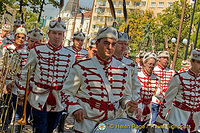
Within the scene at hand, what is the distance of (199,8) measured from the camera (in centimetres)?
3972

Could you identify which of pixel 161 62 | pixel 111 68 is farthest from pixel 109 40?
pixel 161 62

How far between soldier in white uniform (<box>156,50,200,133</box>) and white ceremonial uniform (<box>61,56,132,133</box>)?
225cm

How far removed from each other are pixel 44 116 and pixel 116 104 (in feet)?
8.14

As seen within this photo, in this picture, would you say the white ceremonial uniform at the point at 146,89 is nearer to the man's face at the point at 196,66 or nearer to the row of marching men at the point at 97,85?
the row of marching men at the point at 97,85

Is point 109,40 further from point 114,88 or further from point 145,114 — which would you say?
point 145,114

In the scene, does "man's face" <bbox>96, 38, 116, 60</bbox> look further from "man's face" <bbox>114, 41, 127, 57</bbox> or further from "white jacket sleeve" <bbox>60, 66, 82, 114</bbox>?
"man's face" <bbox>114, 41, 127, 57</bbox>

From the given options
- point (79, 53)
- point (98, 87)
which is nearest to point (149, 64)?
point (79, 53)

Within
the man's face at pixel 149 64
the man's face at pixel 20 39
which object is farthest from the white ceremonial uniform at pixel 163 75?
the man's face at pixel 20 39

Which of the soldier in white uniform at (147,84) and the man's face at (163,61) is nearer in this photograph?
the soldier in white uniform at (147,84)

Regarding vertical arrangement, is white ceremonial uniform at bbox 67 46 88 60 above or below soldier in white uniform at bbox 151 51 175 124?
above

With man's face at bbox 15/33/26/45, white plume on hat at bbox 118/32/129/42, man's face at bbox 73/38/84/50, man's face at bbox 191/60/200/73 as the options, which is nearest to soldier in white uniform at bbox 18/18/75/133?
white plume on hat at bbox 118/32/129/42

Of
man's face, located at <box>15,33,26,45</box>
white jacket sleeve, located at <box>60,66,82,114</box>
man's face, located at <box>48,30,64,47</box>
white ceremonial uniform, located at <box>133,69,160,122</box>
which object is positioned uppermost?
man's face, located at <box>48,30,64,47</box>

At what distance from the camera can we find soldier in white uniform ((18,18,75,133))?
717 centimetres

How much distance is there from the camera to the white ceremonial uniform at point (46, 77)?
23.6 feet
